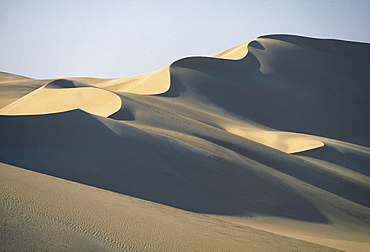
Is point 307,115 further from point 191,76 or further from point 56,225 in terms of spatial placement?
point 56,225

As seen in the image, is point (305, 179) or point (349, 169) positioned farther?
point (349, 169)

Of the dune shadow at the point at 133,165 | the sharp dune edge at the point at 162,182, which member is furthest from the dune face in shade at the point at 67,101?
the dune shadow at the point at 133,165

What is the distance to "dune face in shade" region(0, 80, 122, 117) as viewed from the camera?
17031 millimetres

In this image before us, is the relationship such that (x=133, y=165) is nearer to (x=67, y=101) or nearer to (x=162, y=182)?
(x=162, y=182)

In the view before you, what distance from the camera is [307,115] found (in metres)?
28.6

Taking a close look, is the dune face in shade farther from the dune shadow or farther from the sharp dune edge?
the dune shadow

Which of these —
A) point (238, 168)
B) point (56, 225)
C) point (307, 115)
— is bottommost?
point (307, 115)

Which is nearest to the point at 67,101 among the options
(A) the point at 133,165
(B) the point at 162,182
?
(A) the point at 133,165

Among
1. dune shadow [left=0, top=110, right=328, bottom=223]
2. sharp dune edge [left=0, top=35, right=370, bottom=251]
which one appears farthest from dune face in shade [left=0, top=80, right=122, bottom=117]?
dune shadow [left=0, top=110, right=328, bottom=223]

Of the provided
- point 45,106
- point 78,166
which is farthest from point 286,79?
point 78,166

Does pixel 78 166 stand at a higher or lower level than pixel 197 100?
higher

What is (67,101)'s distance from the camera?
18.8m

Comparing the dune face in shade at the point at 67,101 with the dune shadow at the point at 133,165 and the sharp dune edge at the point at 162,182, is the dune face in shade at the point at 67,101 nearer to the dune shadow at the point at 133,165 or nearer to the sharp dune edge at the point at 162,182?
the sharp dune edge at the point at 162,182

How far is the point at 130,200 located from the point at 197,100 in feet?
58.9
